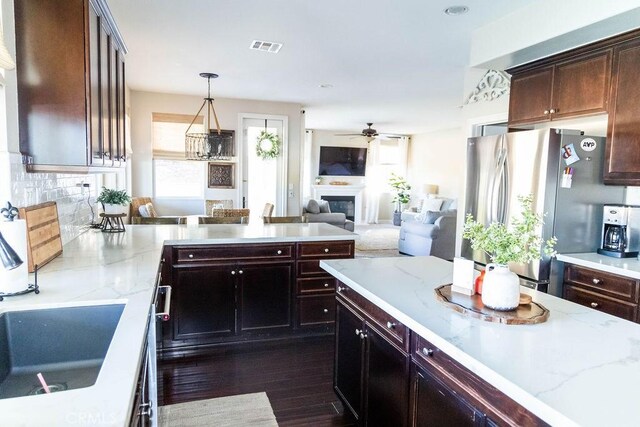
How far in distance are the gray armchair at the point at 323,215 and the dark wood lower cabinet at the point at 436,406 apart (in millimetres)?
6218

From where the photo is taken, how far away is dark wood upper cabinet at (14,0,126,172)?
199 centimetres

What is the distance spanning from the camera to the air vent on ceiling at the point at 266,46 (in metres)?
4.06

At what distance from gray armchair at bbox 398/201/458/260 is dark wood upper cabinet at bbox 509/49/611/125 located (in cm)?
358

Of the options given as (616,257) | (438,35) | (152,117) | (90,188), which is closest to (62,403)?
(90,188)

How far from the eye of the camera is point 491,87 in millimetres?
4148

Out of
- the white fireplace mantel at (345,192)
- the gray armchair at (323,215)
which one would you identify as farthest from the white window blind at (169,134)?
the white fireplace mantel at (345,192)

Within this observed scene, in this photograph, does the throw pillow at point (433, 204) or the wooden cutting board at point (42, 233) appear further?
the throw pillow at point (433, 204)

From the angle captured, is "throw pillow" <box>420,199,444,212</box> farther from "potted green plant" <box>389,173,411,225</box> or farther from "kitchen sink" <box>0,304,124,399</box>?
"kitchen sink" <box>0,304,124,399</box>

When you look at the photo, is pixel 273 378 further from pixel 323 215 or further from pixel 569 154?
pixel 323 215

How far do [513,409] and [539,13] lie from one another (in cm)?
282

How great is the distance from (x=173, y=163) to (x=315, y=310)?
4375 mm

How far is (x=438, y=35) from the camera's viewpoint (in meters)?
3.70

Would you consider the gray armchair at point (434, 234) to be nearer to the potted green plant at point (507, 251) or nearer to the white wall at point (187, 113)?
the white wall at point (187, 113)

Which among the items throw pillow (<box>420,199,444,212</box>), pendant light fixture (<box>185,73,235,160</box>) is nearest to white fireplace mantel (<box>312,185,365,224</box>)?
throw pillow (<box>420,199,444,212</box>)
